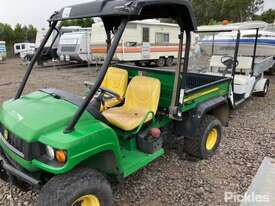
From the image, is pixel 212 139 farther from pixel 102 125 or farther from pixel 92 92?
pixel 92 92

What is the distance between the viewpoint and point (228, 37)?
618cm

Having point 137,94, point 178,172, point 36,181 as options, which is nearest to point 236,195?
point 178,172

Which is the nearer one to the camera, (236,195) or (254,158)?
(236,195)

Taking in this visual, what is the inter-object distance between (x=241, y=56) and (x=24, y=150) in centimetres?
545

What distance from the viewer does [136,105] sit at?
3424 mm

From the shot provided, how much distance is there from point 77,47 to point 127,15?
12.6 metres

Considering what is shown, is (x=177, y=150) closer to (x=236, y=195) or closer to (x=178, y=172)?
(x=178, y=172)

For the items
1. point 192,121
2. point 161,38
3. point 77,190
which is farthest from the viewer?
point 161,38

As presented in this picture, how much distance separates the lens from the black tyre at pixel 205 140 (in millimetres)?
3445

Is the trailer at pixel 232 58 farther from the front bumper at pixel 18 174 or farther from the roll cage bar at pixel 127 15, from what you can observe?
the front bumper at pixel 18 174

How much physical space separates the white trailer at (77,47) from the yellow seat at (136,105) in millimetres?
11264

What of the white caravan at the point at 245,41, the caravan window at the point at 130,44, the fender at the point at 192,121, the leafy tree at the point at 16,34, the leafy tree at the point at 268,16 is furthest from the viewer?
the leafy tree at the point at 268,16

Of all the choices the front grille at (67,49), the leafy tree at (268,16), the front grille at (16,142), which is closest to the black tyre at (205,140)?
the front grille at (16,142)

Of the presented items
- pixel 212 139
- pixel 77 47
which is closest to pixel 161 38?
pixel 77 47
